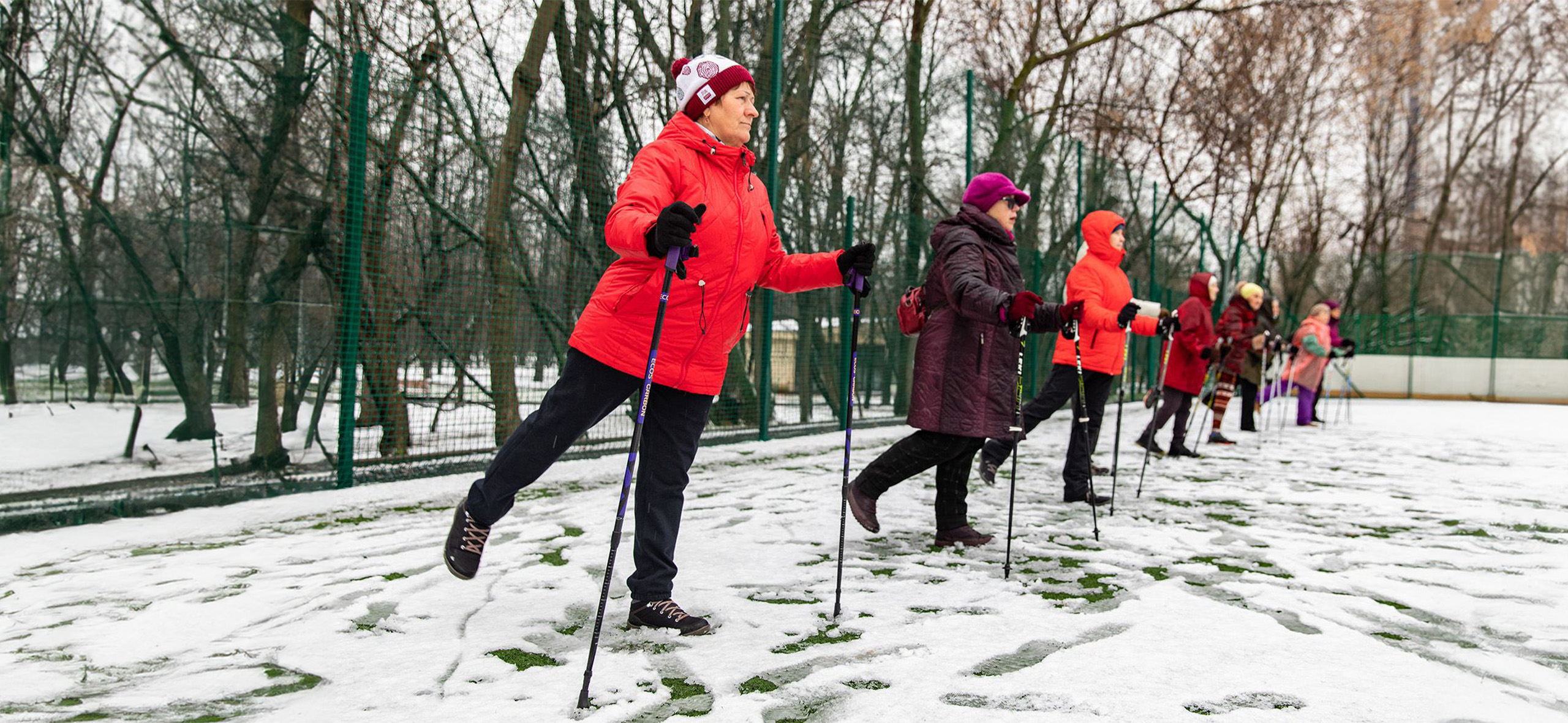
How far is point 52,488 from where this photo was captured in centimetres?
461

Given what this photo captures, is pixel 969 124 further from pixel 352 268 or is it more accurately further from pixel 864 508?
pixel 864 508

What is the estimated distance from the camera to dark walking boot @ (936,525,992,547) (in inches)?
167

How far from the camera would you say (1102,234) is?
5.44 metres

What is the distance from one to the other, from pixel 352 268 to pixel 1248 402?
926 centimetres

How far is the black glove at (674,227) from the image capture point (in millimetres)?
2357

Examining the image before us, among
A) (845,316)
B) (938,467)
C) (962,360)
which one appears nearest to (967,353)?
(962,360)

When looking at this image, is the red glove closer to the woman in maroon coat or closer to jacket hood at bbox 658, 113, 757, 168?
the woman in maroon coat

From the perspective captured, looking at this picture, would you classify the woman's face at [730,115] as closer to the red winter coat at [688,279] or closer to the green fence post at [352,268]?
the red winter coat at [688,279]

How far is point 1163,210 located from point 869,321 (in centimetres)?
886

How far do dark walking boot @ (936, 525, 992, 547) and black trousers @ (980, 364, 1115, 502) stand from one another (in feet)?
3.36

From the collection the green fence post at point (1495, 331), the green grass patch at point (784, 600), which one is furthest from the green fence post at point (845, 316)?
the green fence post at point (1495, 331)

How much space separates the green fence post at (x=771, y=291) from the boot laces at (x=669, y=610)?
16.0 ft

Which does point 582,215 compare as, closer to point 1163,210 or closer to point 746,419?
point 746,419

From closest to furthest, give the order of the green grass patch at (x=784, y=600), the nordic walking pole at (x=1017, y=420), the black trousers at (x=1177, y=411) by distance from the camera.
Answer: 1. the green grass patch at (x=784, y=600)
2. the nordic walking pole at (x=1017, y=420)
3. the black trousers at (x=1177, y=411)
